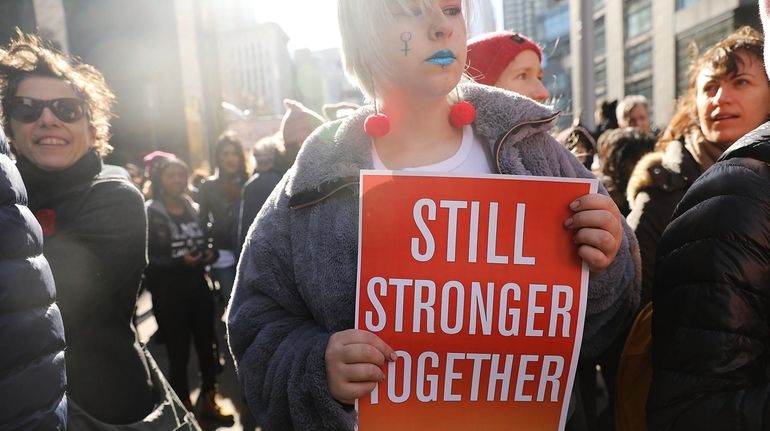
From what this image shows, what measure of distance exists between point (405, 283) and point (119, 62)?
19043mm

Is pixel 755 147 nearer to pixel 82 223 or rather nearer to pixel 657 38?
pixel 82 223

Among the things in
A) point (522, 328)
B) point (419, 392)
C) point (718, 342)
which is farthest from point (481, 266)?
point (718, 342)

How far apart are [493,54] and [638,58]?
25929 mm

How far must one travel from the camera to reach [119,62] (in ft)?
57.9

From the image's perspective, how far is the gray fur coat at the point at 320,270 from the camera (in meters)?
1.11

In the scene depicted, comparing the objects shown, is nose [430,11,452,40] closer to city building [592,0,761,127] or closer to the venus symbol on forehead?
the venus symbol on forehead

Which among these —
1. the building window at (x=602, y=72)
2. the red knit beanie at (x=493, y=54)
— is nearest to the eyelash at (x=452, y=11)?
the red knit beanie at (x=493, y=54)

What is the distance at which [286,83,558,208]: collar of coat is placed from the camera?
115 cm

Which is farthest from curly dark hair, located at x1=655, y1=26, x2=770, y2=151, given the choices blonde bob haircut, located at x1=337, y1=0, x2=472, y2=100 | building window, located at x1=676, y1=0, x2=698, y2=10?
building window, located at x1=676, y1=0, x2=698, y2=10

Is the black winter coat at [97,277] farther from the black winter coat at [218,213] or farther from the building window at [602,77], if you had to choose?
the building window at [602,77]

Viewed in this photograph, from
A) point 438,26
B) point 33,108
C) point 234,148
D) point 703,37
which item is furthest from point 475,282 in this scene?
point 703,37

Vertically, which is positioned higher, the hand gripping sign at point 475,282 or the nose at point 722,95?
the nose at point 722,95

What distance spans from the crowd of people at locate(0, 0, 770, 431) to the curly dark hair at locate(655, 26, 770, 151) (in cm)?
78

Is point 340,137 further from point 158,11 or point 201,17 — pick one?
point 201,17
